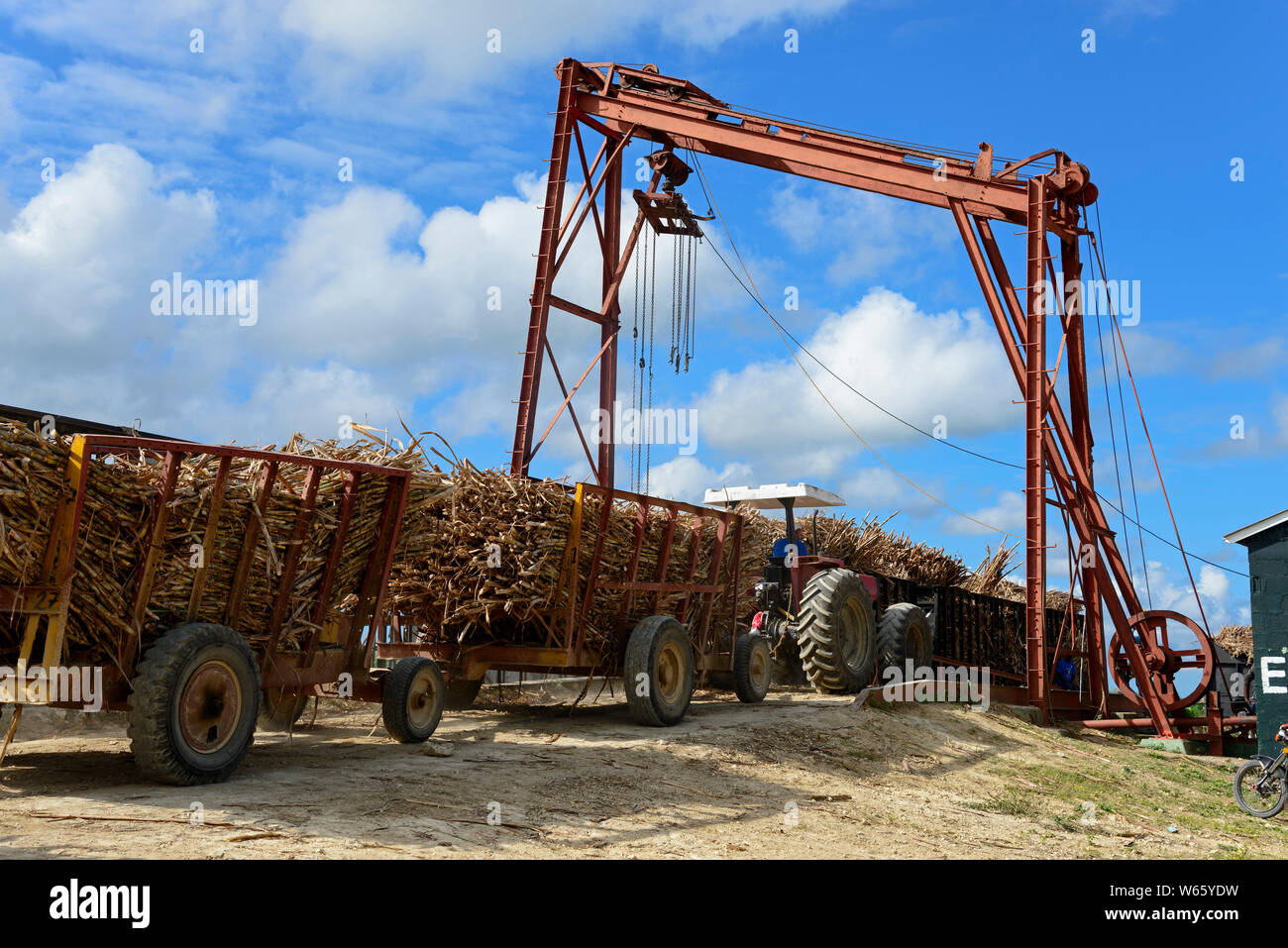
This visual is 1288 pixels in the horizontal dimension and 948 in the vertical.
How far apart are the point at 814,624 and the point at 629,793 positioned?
5.94 meters

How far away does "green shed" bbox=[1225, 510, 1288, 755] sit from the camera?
14.3 meters

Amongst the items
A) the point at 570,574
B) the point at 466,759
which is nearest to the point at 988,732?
the point at 570,574

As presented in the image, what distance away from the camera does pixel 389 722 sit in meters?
8.70

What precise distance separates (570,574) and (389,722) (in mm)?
2020

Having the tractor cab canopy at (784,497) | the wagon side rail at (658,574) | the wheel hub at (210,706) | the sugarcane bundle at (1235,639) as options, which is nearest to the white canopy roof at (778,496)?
the tractor cab canopy at (784,497)

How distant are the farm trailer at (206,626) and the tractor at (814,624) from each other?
524 cm

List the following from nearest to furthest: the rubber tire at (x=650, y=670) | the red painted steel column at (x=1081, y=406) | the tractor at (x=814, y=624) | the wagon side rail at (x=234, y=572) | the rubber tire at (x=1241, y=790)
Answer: the wagon side rail at (x=234, y=572) → the rubber tire at (x=650, y=670) → the rubber tire at (x=1241, y=790) → the tractor at (x=814, y=624) → the red painted steel column at (x=1081, y=406)

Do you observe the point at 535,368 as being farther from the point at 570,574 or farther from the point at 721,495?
the point at 570,574

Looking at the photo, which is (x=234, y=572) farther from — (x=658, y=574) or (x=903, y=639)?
(x=903, y=639)

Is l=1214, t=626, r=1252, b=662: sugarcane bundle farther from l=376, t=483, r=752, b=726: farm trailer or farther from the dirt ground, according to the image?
l=376, t=483, r=752, b=726: farm trailer

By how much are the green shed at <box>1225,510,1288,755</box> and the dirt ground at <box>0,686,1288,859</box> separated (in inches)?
85.6

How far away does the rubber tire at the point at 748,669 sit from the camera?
40.4 ft

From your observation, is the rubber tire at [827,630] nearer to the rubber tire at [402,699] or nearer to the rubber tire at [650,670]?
the rubber tire at [650,670]

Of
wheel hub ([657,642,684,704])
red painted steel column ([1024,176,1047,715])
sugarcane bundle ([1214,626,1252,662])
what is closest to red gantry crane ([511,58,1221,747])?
red painted steel column ([1024,176,1047,715])
